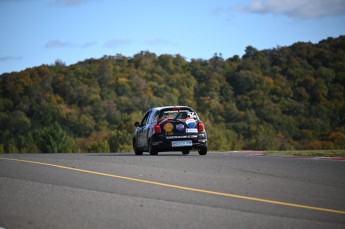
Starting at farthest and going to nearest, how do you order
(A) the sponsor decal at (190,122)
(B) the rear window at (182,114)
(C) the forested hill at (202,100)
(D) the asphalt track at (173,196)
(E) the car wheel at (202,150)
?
1. (C) the forested hill at (202,100)
2. (E) the car wheel at (202,150)
3. (B) the rear window at (182,114)
4. (A) the sponsor decal at (190,122)
5. (D) the asphalt track at (173,196)

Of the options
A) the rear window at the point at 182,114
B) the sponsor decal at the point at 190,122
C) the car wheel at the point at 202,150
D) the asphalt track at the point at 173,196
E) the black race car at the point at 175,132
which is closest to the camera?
the asphalt track at the point at 173,196

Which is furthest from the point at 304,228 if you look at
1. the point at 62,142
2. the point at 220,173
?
the point at 62,142

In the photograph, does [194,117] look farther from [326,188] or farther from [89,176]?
[326,188]

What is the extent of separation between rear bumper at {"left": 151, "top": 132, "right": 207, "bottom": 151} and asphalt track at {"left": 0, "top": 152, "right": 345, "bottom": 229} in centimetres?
540

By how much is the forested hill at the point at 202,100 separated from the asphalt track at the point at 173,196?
3348 inches

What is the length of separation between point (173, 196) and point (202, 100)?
124 meters

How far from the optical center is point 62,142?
118 meters

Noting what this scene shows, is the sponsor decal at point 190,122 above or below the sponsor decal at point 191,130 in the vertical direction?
above

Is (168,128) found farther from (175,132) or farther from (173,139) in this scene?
(173,139)

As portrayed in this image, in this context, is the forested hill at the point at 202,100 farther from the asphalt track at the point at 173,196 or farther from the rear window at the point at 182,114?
the asphalt track at the point at 173,196

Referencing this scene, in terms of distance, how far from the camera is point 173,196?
11805 millimetres

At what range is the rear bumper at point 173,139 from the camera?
23719 mm

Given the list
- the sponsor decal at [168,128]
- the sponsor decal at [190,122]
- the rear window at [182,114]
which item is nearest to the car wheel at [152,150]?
the sponsor decal at [168,128]

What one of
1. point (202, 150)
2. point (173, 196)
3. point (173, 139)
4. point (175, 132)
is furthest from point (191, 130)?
point (173, 196)
